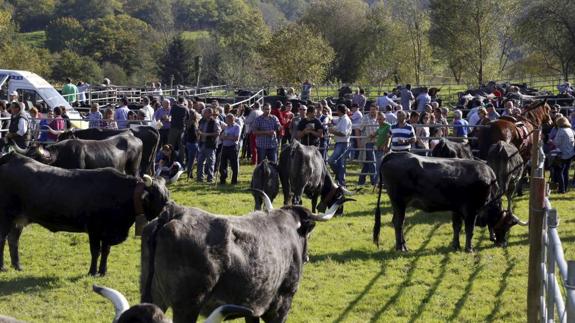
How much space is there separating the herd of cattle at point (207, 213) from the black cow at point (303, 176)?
0.02 metres

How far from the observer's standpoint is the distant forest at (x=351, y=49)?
47438 millimetres

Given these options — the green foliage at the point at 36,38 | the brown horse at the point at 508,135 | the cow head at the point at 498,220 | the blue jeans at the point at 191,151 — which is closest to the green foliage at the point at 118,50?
the green foliage at the point at 36,38

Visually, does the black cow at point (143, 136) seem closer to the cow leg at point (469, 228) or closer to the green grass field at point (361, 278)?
the green grass field at point (361, 278)

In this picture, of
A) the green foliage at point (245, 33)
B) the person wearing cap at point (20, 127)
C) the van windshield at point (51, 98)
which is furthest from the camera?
the green foliage at point (245, 33)

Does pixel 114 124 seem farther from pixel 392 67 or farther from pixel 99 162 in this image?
pixel 392 67

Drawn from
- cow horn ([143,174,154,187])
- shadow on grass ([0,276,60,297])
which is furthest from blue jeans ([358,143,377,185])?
shadow on grass ([0,276,60,297])

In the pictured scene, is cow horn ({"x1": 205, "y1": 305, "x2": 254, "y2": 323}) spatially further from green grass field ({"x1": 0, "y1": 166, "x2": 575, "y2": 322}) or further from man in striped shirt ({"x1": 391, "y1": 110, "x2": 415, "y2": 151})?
man in striped shirt ({"x1": 391, "y1": 110, "x2": 415, "y2": 151})

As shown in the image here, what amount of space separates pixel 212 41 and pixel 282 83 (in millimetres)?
38769

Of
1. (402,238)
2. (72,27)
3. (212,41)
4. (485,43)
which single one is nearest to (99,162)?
(402,238)

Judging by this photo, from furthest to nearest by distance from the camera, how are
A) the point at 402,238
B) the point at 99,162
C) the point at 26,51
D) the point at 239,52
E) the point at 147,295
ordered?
the point at 239,52
the point at 26,51
the point at 99,162
the point at 402,238
the point at 147,295

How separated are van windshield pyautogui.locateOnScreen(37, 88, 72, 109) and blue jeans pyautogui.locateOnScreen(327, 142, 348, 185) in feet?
40.3

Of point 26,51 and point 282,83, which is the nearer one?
point 282,83

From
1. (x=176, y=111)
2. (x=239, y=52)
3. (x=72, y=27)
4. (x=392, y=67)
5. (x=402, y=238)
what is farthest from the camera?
(x=72, y=27)

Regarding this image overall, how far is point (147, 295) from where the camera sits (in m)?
6.34
